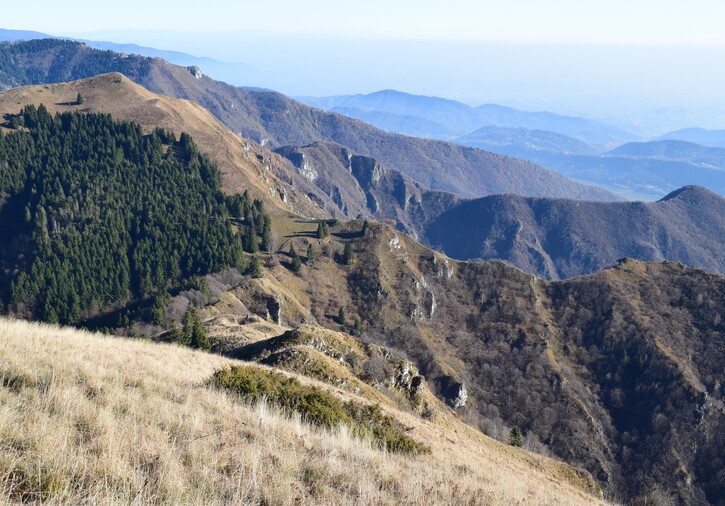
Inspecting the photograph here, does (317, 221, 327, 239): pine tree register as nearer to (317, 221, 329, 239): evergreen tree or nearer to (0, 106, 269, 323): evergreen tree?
(317, 221, 329, 239): evergreen tree

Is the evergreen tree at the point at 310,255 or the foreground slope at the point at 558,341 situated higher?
the evergreen tree at the point at 310,255

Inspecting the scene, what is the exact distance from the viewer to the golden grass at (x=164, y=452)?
622 centimetres

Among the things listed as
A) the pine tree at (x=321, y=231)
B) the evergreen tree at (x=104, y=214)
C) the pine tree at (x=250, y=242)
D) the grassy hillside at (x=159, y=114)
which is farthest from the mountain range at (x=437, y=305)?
the grassy hillside at (x=159, y=114)

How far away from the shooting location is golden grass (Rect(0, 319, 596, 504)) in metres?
6.22

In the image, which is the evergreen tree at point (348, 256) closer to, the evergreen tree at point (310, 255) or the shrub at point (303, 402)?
the evergreen tree at point (310, 255)

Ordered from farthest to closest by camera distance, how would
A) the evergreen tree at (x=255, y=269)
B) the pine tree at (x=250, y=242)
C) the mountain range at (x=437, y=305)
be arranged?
1. the pine tree at (x=250, y=242)
2. the evergreen tree at (x=255, y=269)
3. the mountain range at (x=437, y=305)

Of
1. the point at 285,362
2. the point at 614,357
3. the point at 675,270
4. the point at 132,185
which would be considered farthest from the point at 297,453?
the point at 675,270

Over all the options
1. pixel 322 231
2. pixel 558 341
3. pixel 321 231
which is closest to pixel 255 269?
pixel 321 231

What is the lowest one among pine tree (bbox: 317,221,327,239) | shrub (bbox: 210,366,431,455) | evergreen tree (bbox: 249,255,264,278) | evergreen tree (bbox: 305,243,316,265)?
evergreen tree (bbox: 249,255,264,278)

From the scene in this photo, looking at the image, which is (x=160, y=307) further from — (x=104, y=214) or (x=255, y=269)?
(x=104, y=214)

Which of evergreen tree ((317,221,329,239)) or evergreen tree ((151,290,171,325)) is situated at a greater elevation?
evergreen tree ((317,221,329,239))

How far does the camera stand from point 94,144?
465 ft

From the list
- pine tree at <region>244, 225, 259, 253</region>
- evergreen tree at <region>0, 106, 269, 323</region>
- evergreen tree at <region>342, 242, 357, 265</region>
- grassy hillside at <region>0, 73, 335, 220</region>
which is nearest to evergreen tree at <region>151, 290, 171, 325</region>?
evergreen tree at <region>0, 106, 269, 323</region>

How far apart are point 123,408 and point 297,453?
12.3 ft
